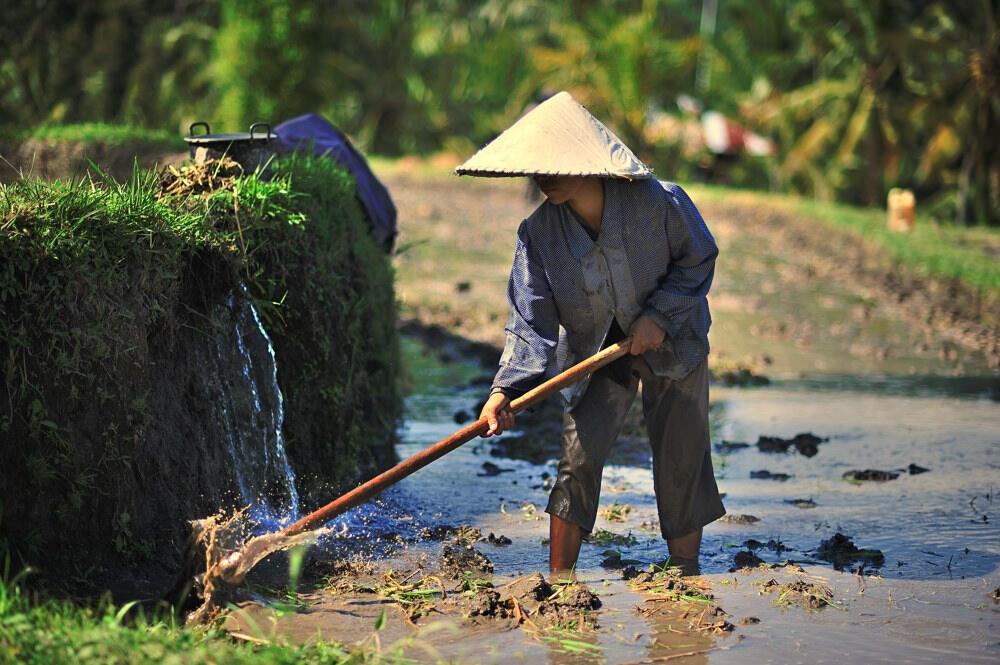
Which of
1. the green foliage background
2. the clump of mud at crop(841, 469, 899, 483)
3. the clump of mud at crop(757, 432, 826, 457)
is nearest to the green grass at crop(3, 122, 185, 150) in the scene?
the green foliage background

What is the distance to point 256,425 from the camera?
207 inches

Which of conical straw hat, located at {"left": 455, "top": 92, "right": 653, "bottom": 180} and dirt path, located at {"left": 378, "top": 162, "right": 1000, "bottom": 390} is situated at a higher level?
conical straw hat, located at {"left": 455, "top": 92, "right": 653, "bottom": 180}

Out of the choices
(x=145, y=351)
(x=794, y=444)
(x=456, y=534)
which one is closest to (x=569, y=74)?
(x=794, y=444)

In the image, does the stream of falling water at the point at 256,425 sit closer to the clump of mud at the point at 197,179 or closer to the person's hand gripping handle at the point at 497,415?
the clump of mud at the point at 197,179

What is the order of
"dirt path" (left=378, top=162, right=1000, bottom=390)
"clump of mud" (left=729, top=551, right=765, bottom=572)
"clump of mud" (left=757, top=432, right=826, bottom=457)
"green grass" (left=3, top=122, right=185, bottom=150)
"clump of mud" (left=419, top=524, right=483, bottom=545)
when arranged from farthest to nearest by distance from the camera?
"green grass" (left=3, top=122, right=185, bottom=150), "dirt path" (left=378, top=162, right=1000, bottom=390), "clump of mud" (left=757, top=432, right=826, bottom=457), "clump of mud" (left=419, top=524, right=483, bottom=545), "clump of mud" (left=729, top=551, right=765, bottom=572)

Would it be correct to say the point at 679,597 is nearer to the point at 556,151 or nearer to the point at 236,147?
the point at 556,151

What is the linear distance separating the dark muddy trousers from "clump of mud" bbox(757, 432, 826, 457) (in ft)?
6.76

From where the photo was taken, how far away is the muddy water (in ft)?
13.1

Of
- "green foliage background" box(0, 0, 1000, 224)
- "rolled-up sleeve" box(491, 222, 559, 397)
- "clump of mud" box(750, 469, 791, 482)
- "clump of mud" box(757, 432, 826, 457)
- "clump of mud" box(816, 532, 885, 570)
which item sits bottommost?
"clump of mud" box(816, 532, 885, 570)

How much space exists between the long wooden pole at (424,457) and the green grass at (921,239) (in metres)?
8.89

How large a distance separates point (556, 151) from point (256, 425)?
1.84 metres

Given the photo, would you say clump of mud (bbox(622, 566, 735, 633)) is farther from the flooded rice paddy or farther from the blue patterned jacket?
the blue patterned jacket

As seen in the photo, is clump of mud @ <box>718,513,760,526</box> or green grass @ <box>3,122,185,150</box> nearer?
clump of mud @ <box>718,513,760,526</box>

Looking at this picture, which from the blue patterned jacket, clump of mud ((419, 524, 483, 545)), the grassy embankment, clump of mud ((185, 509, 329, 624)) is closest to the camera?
the grassy embankment
